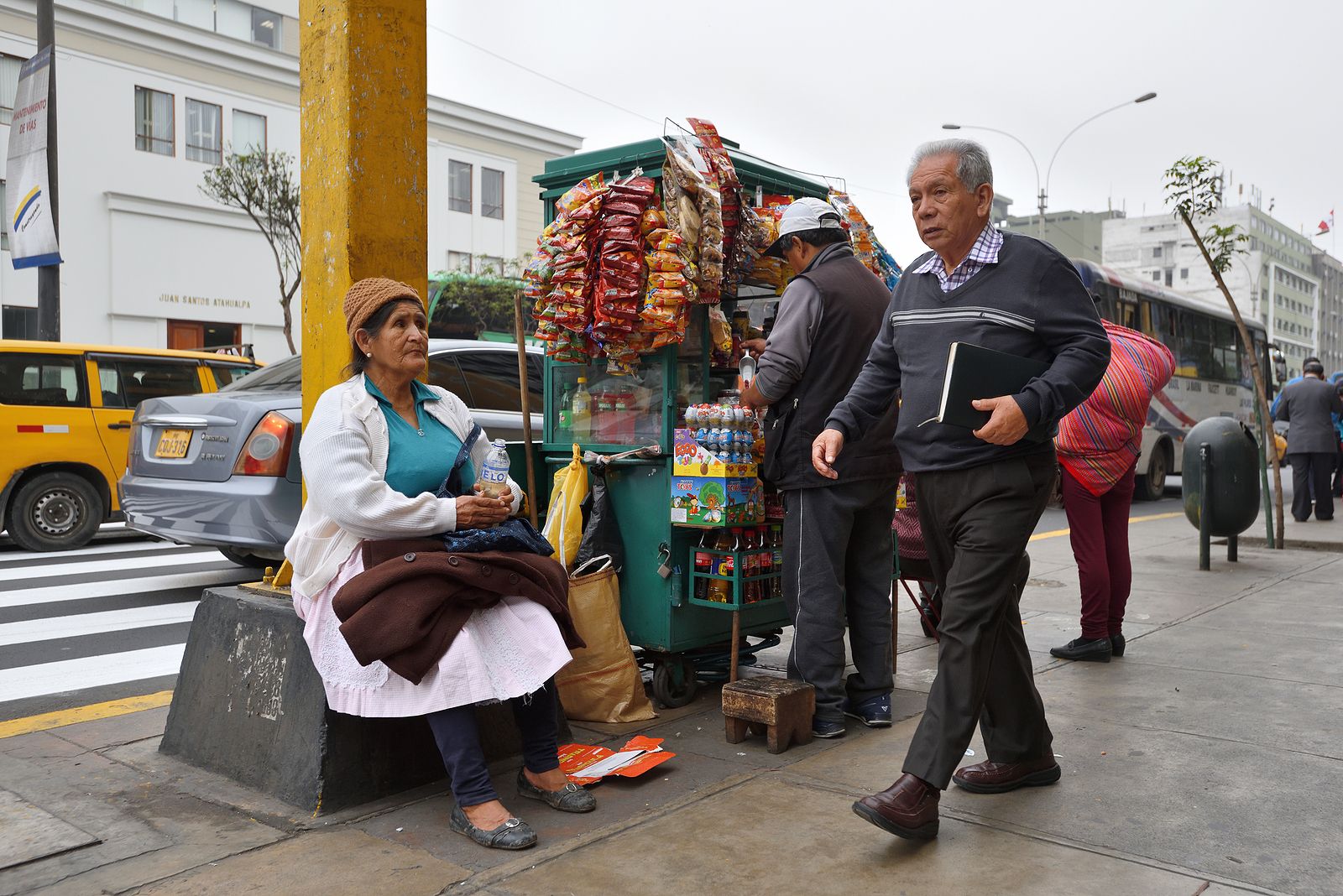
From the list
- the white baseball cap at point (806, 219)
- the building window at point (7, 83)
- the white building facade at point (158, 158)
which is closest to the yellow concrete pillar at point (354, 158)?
the white baseball cap at point (806, 219)

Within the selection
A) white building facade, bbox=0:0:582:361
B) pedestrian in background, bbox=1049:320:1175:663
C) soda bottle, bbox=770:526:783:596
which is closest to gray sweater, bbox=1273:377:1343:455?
pedestrian in background, bbox=1049:320:1175:663

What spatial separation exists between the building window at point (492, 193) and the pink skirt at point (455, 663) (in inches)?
1308

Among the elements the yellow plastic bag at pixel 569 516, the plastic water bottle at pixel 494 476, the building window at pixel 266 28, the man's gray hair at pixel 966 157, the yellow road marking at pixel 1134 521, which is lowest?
the yellow road marking at pixel 1134 521

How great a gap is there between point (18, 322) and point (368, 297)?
26.0 m

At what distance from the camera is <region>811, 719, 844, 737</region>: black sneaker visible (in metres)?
4.10

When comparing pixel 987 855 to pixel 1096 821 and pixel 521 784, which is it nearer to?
pixel 1096 821

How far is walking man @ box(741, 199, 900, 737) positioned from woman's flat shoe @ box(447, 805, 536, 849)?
144 centimetres

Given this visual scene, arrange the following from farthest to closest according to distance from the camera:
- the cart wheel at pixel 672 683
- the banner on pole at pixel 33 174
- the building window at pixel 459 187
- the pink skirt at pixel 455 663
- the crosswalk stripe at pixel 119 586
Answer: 1. the building window at pixel 459 187
2. the banner on pole at pixel 33 174
3. the crosswalk stripe at pixel 119 586
4. the cart wheel at pixel 672 683
5. the pink skirt at pixel 455 663

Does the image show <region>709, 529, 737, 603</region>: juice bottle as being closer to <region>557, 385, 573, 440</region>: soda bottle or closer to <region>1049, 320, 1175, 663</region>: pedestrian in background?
<region>557, 385, 573, 440</region>: soda bottle

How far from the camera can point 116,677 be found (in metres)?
5.38

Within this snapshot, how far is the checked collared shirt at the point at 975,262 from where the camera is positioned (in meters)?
3.25

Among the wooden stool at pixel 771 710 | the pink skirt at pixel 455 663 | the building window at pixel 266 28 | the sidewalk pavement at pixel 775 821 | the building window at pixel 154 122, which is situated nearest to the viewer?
the sidewalk pavement at pixel 775 821

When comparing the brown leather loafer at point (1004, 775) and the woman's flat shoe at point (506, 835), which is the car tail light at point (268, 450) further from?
the brown leather loafer at point (1004, 775)

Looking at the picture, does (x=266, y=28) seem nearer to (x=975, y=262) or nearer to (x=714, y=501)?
(x=714, y=501)
